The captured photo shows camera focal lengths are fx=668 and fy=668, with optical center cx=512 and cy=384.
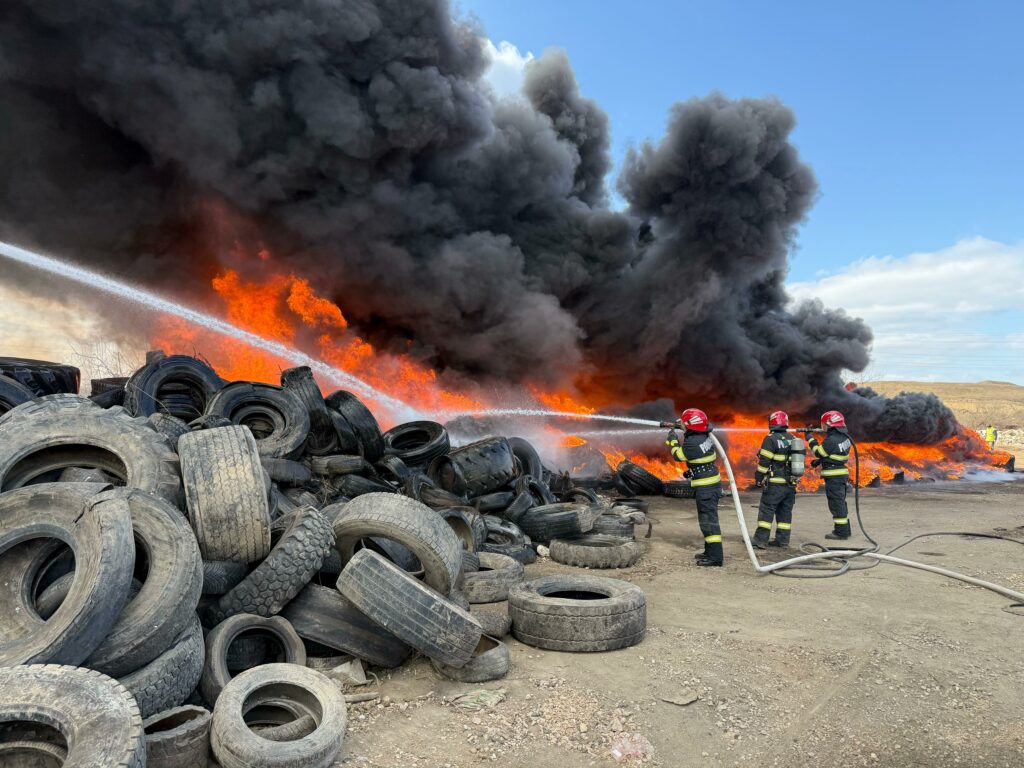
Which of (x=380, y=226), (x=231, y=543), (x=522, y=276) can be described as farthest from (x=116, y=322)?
(x=231, y=543)

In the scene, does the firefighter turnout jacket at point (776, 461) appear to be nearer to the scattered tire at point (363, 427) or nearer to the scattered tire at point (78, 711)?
the scattered tire at point (363, 427)

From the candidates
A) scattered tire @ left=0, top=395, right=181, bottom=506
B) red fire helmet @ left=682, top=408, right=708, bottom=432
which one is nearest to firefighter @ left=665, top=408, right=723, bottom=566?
red fire helmet @ left=682, top=408, right=708, bottom=432

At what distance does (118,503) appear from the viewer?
3.73 meters

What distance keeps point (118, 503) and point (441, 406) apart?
1765 centimetres

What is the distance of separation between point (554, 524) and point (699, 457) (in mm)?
2086

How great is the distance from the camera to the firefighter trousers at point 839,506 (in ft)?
34.1

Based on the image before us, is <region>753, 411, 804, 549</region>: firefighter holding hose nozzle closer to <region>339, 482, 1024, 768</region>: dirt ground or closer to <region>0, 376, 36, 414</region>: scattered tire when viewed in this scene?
<region>339, 482, 1024, 768</region>: dirt ground

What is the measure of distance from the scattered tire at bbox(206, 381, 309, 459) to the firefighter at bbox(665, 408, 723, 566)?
4.78m

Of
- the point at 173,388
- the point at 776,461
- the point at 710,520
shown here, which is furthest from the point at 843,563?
the point at 173,388

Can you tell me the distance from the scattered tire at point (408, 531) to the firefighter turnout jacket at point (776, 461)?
5.95 meters

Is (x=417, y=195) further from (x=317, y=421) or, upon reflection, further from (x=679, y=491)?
(x=317, y=421)

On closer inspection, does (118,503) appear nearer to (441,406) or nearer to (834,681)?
(834,681)

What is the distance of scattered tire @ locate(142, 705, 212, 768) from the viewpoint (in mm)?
3080

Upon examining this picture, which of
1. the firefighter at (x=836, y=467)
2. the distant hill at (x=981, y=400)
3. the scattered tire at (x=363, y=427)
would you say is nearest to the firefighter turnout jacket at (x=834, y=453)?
the firefighter at (x=836, y=467)
